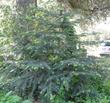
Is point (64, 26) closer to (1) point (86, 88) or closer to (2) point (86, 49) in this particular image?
(2) point (86, 49)

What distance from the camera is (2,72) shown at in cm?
575

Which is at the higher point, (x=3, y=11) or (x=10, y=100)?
(x=3, y=11)

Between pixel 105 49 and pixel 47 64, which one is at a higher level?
pixel 47 64

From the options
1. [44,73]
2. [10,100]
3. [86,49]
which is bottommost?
[10,100]

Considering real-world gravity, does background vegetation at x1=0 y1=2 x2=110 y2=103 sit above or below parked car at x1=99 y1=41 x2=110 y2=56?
above

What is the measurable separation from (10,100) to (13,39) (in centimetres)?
123

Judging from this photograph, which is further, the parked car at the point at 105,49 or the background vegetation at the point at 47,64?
the parked car at the point at 105,49

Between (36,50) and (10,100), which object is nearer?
(10,100)

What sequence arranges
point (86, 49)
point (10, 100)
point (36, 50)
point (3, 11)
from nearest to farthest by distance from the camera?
point (10, 100) → point (36, 50) → point (86, 49) → point (3, 11)

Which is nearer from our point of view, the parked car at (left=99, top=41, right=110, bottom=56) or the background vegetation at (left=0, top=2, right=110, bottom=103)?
the background vegetation at (left=0, top=2, right=110, bottom=103)

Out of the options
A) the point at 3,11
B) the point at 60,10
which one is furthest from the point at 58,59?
the point at 3,11

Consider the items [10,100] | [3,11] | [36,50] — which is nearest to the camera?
[10,100]

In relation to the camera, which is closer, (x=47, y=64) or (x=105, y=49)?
(x=47, y=64)

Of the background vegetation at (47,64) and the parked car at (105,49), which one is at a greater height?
the background vegetation at (47,64)
